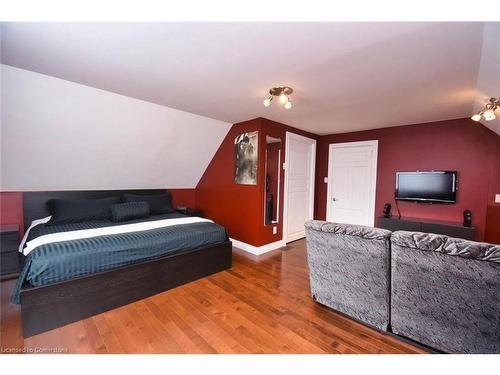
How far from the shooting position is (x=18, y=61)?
1952mm

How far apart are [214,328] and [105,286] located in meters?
1.12

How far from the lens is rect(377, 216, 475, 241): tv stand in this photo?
308 cm

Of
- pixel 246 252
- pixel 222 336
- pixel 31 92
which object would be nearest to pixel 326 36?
pixel 222 336

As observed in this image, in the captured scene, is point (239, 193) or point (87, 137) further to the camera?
point (239, 193)

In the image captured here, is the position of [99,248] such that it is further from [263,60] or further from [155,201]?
[263,60]

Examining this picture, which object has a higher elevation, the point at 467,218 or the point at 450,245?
the point at 450,245

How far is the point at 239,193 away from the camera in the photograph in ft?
12.8

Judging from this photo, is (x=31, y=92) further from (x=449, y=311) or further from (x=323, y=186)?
(x=323, y=186)

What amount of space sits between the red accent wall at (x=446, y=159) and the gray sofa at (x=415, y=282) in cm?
268

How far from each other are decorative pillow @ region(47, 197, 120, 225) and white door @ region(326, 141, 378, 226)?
4.20 metres

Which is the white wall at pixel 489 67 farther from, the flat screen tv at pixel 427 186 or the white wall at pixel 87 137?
the white wall at pixel 87 137

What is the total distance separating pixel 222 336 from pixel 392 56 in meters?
2.59

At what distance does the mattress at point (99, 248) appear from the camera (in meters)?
1.82

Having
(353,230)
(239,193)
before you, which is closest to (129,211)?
(239,193)
